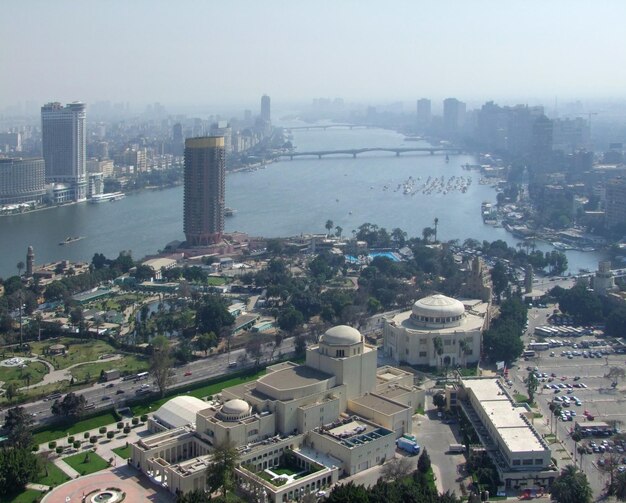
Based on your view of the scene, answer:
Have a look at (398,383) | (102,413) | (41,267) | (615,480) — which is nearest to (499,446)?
(615,480)

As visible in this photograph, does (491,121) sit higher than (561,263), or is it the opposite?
(491,121)


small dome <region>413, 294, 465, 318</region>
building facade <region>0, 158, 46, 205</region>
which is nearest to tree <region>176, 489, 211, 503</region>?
small dome <region>413, 294, 465, 318</region>

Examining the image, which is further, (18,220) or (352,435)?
(18,220)

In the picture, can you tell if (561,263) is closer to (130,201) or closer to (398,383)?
(398,383)

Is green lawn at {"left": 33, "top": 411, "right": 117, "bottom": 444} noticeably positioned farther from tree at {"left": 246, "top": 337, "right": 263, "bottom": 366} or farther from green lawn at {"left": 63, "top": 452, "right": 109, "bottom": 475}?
tree at {"left": 246, "top": 337, "right": 263, "bottom": 366}

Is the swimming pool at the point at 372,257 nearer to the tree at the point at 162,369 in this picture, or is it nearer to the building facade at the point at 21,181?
the tree at the point at 162,369
